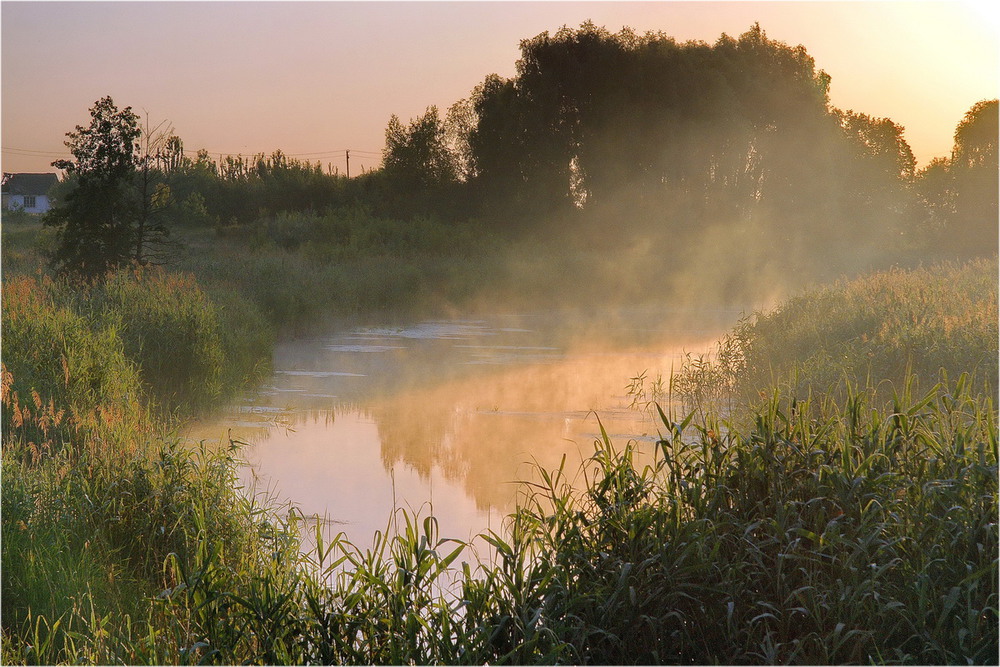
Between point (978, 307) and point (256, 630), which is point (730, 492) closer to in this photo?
point (256, 630)

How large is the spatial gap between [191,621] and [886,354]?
6.96 metres

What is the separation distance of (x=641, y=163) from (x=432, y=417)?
944 inches

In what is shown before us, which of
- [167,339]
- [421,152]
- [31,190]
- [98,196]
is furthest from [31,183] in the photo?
[167,339]

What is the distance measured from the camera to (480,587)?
394 cm

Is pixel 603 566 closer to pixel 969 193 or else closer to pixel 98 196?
pixel 98 196

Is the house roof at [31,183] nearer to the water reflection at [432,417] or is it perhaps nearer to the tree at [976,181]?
the water reflection at [432,417]

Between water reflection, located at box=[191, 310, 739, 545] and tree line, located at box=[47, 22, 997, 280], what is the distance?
15189 mm

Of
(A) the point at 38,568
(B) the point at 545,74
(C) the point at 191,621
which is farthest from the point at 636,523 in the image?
(B) the point at 545,74

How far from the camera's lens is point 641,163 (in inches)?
1289

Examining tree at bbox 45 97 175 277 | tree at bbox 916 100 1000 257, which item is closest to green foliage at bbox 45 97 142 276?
tree at bbox 45 97 175 277

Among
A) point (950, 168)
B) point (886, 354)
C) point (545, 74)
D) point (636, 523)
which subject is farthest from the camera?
point (950, 168)

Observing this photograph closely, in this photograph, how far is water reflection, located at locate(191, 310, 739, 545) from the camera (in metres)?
7.23

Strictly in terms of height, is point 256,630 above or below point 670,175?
below

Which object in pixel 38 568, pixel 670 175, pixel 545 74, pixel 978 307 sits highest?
pixel 545 74
